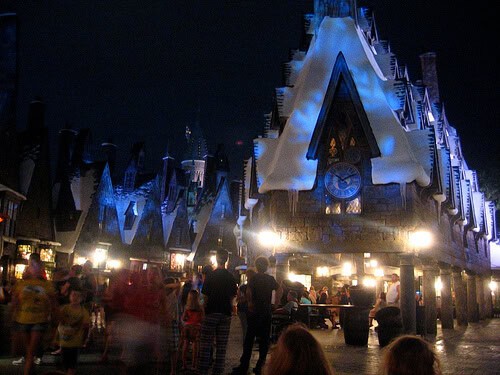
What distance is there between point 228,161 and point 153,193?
9.72 metres

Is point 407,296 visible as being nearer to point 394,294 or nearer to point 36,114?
point 394,294

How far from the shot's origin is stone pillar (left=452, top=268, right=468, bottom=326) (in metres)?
Result: 24.0

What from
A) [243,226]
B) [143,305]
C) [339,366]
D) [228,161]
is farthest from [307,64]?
[228,161]

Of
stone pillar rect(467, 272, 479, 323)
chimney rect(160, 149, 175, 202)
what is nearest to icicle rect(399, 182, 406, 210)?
stone pillar rect(467, 272, 479, 323)

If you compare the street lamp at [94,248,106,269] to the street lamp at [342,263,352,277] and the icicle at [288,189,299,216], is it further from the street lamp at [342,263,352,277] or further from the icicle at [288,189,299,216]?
the icicle at [288,189,299,216]

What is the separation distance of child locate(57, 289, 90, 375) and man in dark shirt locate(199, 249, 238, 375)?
183 cm

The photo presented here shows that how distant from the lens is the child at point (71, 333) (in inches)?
287

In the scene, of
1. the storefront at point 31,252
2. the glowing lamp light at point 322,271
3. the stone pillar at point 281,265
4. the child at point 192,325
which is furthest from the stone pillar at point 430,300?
the storefront at point 31,252

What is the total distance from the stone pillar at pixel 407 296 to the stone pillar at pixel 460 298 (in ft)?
29.0

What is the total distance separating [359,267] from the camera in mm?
24438

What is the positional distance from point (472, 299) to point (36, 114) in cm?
2842

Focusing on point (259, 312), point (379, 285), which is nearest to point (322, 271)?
point (379, 285)

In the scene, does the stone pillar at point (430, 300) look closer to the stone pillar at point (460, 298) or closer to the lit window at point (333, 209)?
the lit window at point (333, 209)

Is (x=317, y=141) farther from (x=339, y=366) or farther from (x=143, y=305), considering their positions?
(x=143, y=305)
